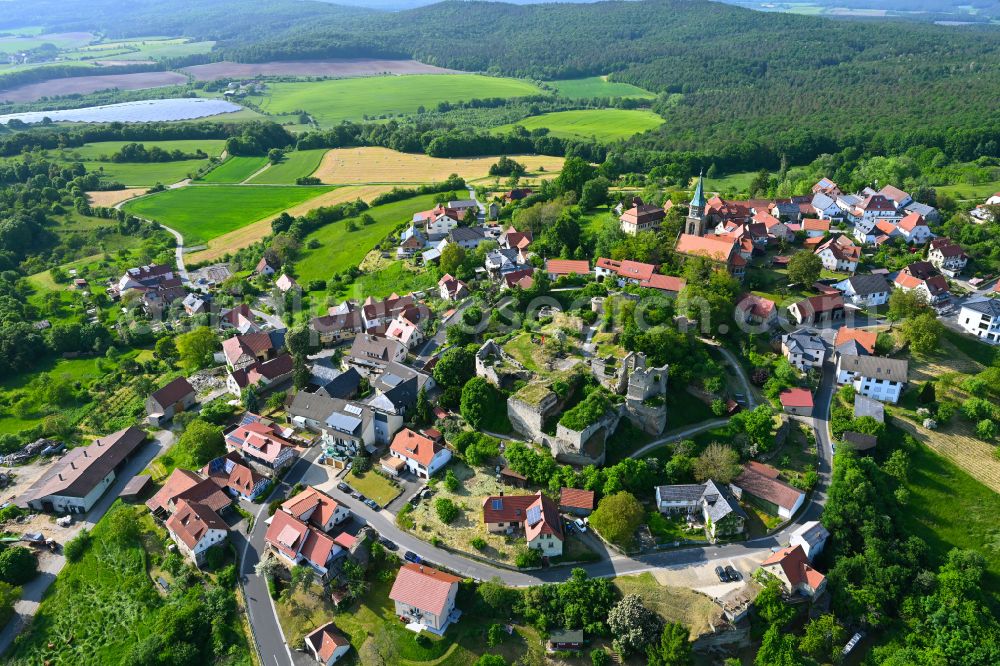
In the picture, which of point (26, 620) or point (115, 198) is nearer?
point (26, 620)

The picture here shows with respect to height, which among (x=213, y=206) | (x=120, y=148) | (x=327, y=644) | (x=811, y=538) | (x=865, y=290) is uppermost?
(x=120, y=148)

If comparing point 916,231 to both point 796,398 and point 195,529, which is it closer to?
point 796,398

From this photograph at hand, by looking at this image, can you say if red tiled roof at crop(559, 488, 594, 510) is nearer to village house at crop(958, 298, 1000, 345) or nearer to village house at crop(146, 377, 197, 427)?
village house at crop(146, 377, 197, 427)

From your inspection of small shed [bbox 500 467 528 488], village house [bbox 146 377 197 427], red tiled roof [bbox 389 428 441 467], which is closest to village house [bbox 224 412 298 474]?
red tiled roof [bbox 389 428 441 467]

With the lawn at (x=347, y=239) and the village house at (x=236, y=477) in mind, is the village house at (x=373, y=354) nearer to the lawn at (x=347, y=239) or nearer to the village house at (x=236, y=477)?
the village house at (x=236, y=477)

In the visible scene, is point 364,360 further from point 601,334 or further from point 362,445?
point 601,334

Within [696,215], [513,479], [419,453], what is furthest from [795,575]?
[696,215]

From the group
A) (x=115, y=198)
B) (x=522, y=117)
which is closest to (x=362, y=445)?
(x=115, y=198)
